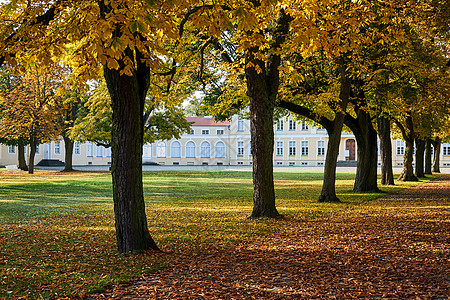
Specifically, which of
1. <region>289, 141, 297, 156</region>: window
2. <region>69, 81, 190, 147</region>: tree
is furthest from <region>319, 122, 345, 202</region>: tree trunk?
<region>289, 141, 297, 156</region>: window

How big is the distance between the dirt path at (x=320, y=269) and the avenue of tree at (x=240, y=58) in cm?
155

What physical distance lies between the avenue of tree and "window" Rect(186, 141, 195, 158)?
51.0 m

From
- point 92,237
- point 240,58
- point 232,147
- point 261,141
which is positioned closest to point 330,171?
point 240,58

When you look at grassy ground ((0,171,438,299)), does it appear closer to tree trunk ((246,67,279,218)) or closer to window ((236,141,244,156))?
tree trunk ((246,67,279,218))

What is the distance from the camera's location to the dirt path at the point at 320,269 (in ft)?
16.2

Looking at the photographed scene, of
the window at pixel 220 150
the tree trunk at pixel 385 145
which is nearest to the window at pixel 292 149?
the window at pixel 220 150

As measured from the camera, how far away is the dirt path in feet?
16.2

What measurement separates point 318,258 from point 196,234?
2.85m

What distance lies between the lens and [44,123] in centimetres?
3428

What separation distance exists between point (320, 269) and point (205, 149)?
67869mm

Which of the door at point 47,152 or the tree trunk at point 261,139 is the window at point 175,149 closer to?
the door at point 47,152

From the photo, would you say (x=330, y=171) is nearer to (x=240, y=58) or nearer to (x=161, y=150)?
(x=240, y=58)

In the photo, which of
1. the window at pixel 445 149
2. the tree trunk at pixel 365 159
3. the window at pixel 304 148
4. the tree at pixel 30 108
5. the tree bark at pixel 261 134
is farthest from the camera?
the window at pixel 304 148

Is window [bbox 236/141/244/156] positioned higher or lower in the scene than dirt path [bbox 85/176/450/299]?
higher
